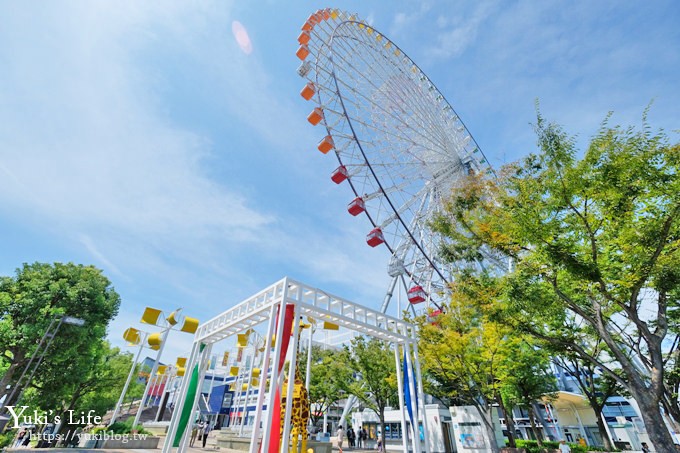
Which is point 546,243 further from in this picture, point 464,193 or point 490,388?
point 490,388

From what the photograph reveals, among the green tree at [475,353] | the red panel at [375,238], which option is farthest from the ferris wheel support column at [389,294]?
the green tree at [475,353]

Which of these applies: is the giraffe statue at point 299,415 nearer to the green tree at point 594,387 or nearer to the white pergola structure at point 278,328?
the white pergola structure at point 278,328

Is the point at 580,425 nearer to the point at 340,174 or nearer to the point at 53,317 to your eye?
the point at 340,174

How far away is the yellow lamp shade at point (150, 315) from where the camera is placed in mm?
11703

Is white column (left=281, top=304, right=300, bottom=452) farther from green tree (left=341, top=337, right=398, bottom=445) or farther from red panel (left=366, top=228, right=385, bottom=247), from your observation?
red panel (left=366, top=228, right=385, bottom=247)

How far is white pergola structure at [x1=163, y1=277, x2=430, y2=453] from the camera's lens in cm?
604

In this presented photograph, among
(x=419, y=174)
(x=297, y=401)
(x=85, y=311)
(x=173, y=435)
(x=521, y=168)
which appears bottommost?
(x=173, y=435)

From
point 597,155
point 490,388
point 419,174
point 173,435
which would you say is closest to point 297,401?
point 173,435

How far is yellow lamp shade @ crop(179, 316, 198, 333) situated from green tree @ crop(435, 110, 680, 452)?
976 cm

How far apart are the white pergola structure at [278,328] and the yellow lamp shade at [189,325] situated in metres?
0.26

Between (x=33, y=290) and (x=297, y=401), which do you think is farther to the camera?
(x=33, y=290)

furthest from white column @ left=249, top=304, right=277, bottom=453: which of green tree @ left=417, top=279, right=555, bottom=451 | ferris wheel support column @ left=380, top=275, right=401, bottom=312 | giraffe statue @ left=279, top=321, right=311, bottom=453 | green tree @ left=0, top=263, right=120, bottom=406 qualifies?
ferris wheel support column @ left=380, top=275, right=401, bottom=312

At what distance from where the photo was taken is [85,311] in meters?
14.8

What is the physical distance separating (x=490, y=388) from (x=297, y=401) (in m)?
9.75
